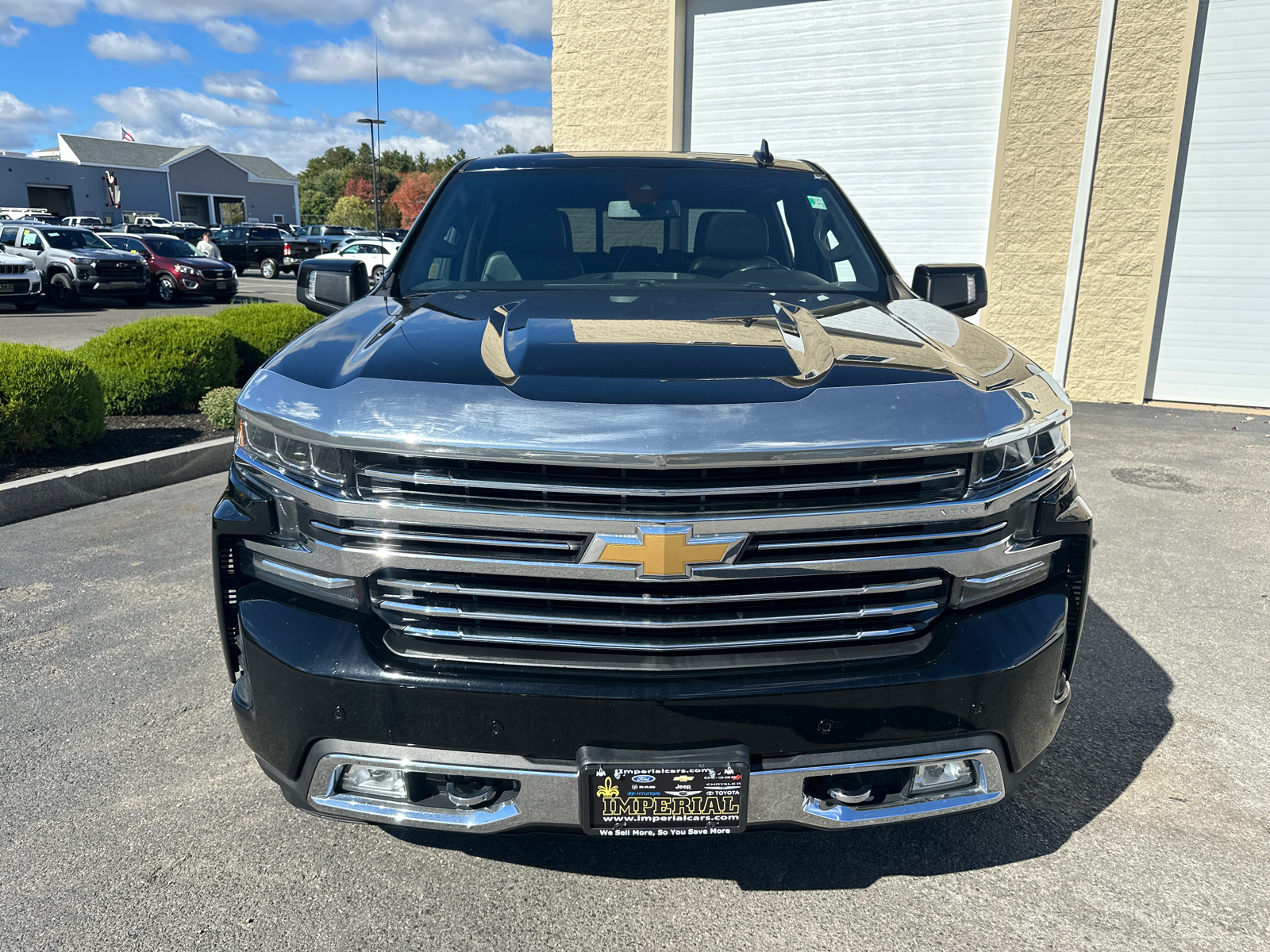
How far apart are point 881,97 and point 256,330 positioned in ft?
26.5

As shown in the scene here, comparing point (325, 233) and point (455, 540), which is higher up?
point (325, 233)

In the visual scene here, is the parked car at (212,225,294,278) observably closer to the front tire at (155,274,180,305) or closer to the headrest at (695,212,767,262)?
the front tire at (155,274,180,305)

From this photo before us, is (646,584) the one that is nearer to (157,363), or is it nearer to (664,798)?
(664,798)

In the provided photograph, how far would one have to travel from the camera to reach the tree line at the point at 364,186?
72.9 meters

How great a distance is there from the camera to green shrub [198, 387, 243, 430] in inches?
296

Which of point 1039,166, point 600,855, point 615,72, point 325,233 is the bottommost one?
point 600,855

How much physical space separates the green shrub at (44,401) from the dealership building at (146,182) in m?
57.2

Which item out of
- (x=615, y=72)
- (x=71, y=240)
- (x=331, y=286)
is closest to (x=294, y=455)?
(x=331, y=286)

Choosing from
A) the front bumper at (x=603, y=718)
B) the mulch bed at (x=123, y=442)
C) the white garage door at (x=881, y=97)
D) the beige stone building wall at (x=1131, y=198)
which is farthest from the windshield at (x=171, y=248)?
the front bumper at (x=603, y=718)

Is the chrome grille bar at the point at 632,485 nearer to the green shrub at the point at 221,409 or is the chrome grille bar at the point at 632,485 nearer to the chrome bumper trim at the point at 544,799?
the chrome bumper trim at the point at 544,799

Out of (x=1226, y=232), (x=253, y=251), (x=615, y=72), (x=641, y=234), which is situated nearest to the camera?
(x=641, y=234)

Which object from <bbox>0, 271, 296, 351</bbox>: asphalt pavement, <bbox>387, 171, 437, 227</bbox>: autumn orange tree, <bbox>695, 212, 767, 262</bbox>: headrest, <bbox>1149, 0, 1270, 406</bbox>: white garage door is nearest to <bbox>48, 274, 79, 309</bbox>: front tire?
<bbox>0, 271, 296, 351</bbox>: asphalt pavement

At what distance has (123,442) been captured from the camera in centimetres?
702

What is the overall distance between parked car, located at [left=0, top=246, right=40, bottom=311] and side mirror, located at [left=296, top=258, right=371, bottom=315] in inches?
740
